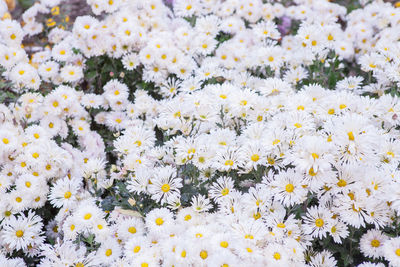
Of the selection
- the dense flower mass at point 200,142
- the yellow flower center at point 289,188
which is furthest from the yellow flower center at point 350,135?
the yellow flower center at point 289,188

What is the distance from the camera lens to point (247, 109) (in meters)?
2.57

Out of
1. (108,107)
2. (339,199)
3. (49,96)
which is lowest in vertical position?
(108,107)

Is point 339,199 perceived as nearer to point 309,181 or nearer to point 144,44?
point 309,181

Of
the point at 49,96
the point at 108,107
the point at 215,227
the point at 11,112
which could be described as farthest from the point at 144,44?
the point at 215,227

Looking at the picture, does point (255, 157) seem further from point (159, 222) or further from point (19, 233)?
point (19, 233)

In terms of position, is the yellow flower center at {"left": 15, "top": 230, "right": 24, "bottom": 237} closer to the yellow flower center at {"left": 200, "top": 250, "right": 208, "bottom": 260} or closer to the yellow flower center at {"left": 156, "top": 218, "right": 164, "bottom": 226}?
the yellow flower center at {"left": 156, "top": 218, "right": 164, "bottom": 226}

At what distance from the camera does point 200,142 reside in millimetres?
2400

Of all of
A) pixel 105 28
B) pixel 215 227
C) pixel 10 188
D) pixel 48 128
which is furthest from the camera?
pixel 105 28

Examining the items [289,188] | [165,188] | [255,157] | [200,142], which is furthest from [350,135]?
[165,188]

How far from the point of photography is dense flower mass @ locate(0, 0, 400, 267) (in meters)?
1.97

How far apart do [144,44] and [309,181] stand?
7.05 ft

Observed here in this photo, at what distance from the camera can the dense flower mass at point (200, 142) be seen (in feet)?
6.45

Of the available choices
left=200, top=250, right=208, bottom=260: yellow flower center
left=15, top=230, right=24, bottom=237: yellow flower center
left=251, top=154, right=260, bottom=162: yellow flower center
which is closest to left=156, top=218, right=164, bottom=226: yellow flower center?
left=200, top=250, right=208, bottom=260: yellow flower center

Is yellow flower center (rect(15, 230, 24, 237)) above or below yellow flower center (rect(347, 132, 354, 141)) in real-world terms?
below
